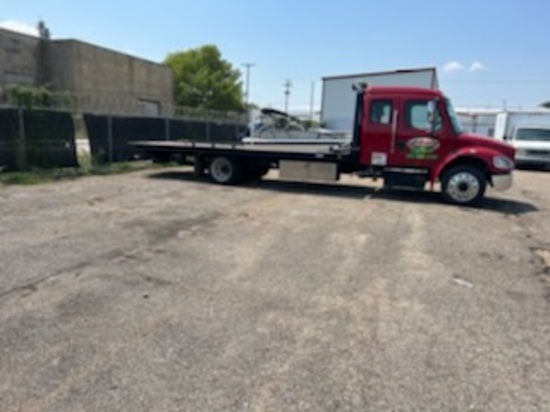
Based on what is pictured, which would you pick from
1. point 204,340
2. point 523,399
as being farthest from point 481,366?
point 204,340

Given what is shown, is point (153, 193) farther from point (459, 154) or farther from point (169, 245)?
point (459, 154)

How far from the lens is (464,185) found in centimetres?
1056

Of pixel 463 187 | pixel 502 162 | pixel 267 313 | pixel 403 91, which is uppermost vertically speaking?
pixel 403 91

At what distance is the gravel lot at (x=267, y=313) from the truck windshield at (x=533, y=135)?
637 inches

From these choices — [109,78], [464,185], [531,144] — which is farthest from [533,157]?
[109,78]

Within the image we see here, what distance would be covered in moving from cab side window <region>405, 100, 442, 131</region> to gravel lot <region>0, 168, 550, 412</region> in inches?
117

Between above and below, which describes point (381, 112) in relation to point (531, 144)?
above

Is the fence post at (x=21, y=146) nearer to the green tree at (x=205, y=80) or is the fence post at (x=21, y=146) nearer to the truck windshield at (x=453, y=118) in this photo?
the truck windshield at (x=453, y=118)

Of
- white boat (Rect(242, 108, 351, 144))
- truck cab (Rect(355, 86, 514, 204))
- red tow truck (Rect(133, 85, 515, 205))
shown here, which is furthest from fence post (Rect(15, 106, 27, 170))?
truck cab (Rect(355, 86, 514, 204))

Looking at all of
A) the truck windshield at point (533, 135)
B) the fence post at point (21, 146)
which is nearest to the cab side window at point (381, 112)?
the fence post at point (21, 146)

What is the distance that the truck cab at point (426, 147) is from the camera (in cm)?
1045

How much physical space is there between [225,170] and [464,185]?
233 inches

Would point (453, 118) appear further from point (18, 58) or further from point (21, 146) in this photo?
point (18, 58)

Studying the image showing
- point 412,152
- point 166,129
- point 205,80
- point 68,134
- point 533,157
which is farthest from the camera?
point 205,80
